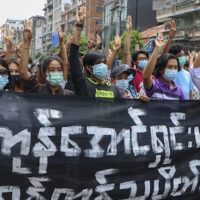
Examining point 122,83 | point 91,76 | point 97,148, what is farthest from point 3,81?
point 122,83

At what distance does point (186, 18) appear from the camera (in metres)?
40.2

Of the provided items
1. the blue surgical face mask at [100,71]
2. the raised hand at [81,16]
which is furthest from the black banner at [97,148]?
the raised hand at [81,16]

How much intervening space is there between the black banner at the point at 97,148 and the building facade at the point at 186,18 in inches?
1311

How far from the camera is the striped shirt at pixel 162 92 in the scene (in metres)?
4.40

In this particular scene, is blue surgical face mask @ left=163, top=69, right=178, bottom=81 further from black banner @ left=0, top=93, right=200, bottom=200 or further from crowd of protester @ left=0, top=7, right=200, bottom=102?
black banner @ left=0, top=93, right=200, bottom=200

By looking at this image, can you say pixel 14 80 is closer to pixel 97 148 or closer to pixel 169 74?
pixel 97 148

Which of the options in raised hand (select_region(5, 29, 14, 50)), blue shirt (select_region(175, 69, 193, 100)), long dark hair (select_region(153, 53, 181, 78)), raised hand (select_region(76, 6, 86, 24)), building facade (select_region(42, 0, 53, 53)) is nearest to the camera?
raised hand (select_region(76, 6, 86, 24))

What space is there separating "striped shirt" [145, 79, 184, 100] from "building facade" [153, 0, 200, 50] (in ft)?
107

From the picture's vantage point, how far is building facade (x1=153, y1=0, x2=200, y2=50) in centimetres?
3762

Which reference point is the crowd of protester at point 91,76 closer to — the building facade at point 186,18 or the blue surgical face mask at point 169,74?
the blue surgical face mask at point 169,74

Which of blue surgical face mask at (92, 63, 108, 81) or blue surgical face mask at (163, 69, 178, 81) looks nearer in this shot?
blue surgical face mask at (92, 63, 108, 81)

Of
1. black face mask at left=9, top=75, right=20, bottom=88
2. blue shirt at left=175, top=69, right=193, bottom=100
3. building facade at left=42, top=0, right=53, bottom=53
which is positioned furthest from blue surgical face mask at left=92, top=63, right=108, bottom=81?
building facade at left=42, top=0, right=53, bottom=53

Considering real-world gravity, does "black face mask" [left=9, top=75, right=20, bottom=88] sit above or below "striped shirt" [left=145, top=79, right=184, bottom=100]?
above

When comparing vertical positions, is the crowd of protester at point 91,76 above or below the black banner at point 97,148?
above
